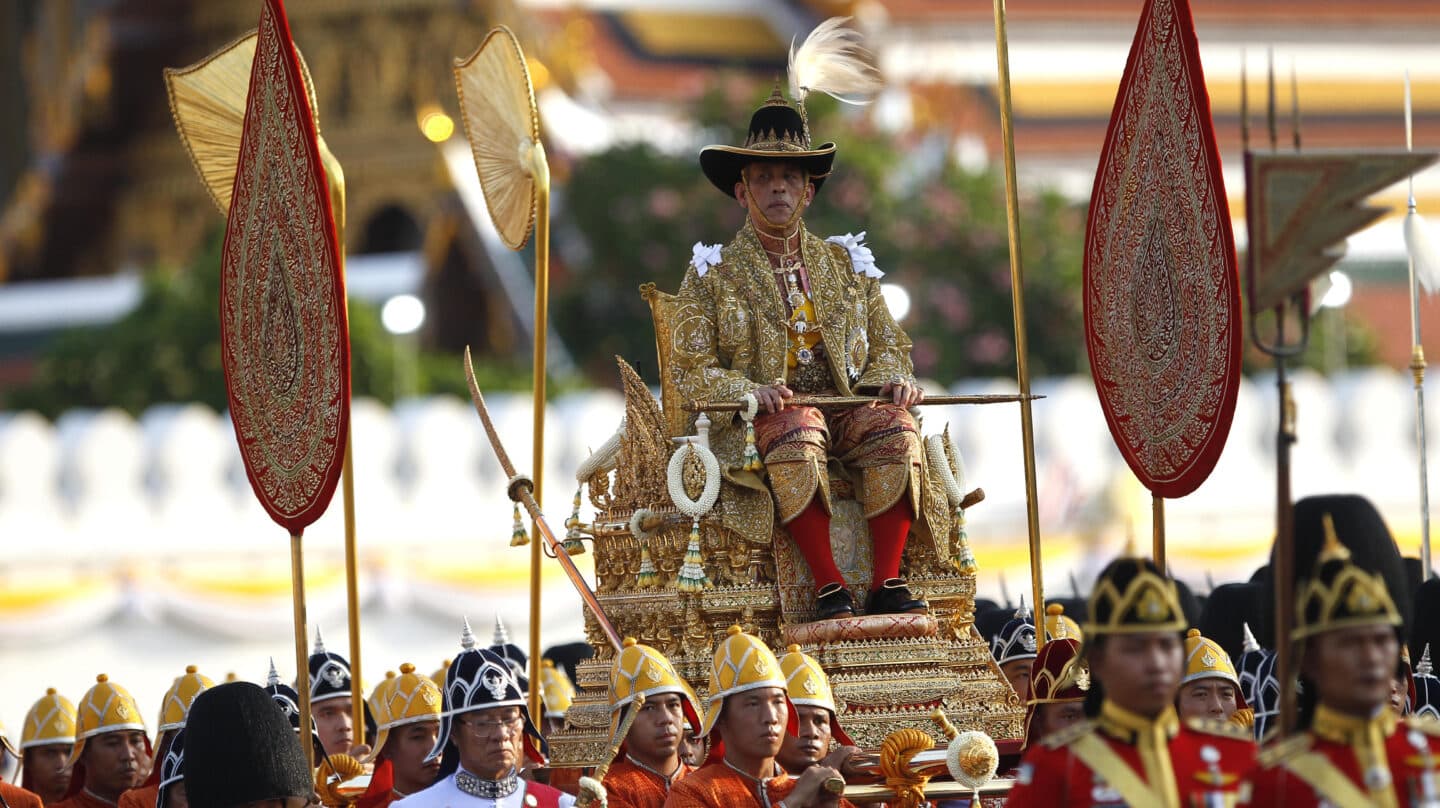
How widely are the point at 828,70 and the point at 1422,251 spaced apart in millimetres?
3015

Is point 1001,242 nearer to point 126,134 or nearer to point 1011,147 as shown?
point 126,134

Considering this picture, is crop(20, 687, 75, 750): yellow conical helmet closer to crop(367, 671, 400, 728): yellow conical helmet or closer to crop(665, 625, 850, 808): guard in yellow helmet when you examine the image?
crop(367, 671, 400, 728): yellow conical helmet

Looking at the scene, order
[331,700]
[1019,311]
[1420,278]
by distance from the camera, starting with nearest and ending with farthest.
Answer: [1019,311], [331,700], [1420,278]

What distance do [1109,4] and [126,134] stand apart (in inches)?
473

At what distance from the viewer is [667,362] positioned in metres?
11.2

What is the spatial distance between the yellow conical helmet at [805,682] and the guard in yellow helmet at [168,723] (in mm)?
2262

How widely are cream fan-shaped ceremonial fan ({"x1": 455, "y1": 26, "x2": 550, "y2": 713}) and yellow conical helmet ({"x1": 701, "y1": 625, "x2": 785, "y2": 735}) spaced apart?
2539 millimetres

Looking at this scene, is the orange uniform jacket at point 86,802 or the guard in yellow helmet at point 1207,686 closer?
the guard in yellow helmet at point 1207,686

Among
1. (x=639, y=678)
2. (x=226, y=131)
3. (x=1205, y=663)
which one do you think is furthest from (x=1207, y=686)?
(x=226, y=131)

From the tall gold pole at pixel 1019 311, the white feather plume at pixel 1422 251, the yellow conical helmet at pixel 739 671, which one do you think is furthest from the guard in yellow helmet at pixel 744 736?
the white feather plume at pixel 1422 251

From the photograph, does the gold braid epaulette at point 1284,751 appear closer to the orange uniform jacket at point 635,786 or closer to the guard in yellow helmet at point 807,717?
the guard in yellow helmet at point 807,717

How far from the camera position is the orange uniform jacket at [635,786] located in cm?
973

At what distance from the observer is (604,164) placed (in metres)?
29.4

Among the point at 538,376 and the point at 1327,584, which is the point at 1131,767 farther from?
the point at 538,376
